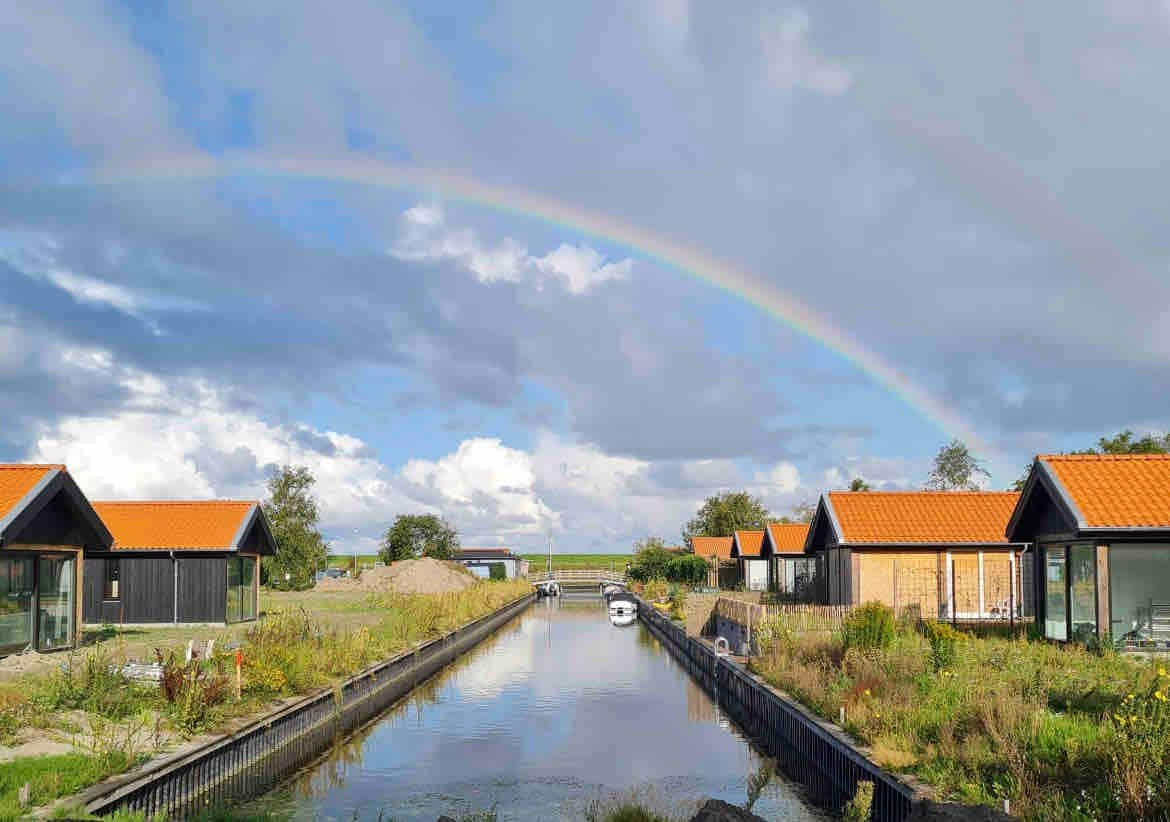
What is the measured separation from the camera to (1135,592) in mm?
25422

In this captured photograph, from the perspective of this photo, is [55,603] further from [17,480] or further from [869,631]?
[869,631]

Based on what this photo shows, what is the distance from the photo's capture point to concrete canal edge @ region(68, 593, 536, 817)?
14156mm

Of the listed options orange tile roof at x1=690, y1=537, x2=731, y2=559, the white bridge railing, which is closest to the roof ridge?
orange tile roof at x1=690, y1=537, x2=731, y2=559

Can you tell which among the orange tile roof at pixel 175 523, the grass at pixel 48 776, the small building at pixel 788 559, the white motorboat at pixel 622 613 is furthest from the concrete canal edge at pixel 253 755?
the white motorboat at pixel 622 613

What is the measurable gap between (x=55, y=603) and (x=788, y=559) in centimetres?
3405

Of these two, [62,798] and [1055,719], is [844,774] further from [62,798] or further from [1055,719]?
[62,798]

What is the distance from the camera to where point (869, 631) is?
79.8ft

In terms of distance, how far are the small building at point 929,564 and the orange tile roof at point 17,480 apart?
80.5ft

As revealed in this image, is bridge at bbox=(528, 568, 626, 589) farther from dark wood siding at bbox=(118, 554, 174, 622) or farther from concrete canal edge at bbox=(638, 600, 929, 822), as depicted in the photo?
concrete canal edge at bbox=(638, 600, 929, 822)

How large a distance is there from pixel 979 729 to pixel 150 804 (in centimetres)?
1136

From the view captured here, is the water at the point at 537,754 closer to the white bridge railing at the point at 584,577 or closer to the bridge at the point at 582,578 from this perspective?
the bridge at the point at 582,578

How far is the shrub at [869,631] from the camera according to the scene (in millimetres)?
24031

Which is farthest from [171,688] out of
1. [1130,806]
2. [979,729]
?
[1130,806]

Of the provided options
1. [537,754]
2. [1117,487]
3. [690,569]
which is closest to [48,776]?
[537,754]
